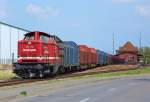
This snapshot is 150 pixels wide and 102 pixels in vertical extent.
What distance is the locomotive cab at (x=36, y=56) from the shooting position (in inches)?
1497

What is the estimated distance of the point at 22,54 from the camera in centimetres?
3900

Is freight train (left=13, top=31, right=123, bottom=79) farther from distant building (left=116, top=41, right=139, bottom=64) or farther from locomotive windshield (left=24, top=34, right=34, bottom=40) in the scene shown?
distant building (left=116, top=41, right=139, bottom=64)

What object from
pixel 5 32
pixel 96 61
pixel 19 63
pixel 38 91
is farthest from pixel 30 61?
pixel 5 32

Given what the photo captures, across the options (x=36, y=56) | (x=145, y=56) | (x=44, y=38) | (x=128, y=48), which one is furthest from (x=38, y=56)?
(x=128, y=48)

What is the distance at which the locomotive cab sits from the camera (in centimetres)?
3803

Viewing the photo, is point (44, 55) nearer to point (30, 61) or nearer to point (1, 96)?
point (30, 61)

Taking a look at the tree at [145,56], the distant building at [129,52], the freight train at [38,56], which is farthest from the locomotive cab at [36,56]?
the distant building at [129,52]

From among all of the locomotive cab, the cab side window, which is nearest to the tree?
the cab side window

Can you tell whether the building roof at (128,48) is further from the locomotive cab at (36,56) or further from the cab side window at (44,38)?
the locomotive cab at (36,56)

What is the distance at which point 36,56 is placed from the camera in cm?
3869

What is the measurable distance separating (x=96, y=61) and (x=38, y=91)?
4961 cm

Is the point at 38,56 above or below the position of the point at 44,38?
below

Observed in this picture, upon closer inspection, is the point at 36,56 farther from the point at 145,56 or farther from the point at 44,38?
the point at 145,56

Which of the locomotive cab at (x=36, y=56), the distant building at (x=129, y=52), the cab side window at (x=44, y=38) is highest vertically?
the distant building at (x=129, y=52)
